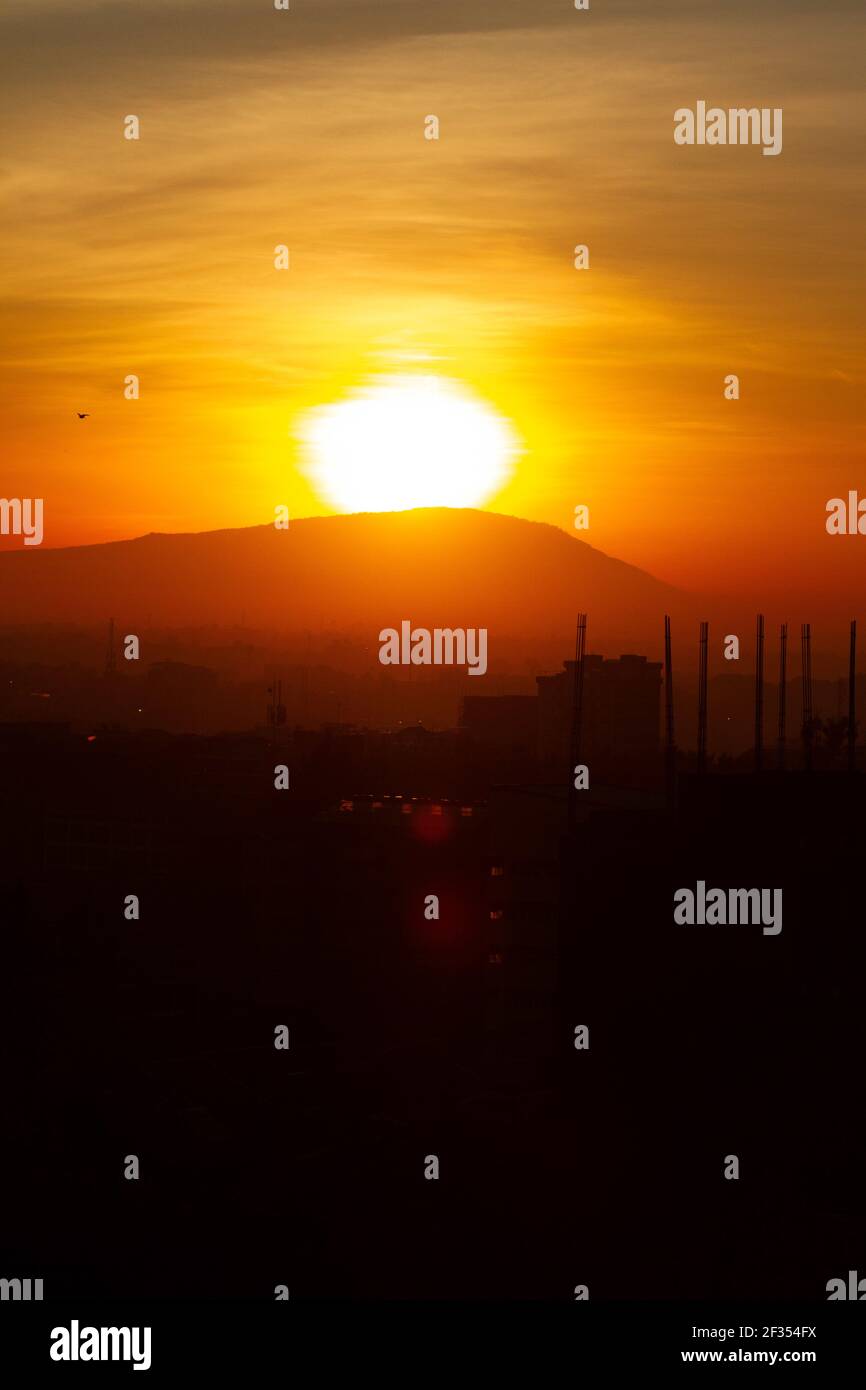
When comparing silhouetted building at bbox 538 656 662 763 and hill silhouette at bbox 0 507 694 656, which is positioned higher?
hill silhouette at bbox 0 507 694 656

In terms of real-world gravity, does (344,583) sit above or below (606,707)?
above

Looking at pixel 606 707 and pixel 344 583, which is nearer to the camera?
pixel 606 707

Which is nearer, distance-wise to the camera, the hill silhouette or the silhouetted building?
the silhouetted building

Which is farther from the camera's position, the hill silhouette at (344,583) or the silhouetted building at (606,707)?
the hill silhouette at (344,583)

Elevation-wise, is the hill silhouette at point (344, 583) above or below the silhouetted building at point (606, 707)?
above

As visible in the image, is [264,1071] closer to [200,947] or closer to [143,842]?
[200,947]
